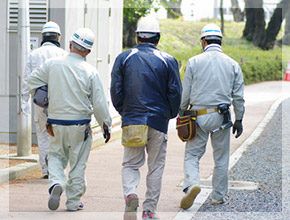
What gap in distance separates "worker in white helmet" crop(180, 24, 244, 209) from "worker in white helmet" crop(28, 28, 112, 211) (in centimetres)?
105

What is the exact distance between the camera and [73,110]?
660 centimetres

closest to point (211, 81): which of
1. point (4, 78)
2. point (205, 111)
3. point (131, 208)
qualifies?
point (205, 111)

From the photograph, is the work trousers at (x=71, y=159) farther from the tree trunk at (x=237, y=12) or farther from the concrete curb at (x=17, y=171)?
the tree trunk at (x=237, y=12)

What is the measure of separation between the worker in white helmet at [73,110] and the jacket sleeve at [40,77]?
33 millimetres

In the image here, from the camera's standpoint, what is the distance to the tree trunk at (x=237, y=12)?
65438mm

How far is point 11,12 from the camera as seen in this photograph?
11.2 m

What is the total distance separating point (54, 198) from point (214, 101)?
204cm

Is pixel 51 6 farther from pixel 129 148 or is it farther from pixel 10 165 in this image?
pixel 129 148

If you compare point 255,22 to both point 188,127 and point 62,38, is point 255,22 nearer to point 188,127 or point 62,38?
point 62,38

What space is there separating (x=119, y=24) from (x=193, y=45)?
2885 cm

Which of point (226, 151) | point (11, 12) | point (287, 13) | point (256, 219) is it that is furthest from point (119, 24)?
point (287, 13)

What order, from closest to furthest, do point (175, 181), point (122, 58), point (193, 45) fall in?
point (122, 58) < point (175, 181) < point (193, 45)

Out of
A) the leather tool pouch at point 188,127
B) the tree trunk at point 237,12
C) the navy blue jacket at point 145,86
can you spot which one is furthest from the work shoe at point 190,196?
the tree trunk at point 237,12

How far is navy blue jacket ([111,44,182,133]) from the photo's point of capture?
6.16 m
